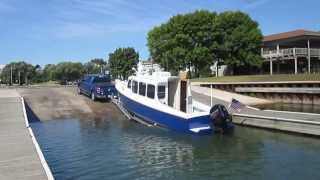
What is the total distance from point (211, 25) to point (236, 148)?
171 feet

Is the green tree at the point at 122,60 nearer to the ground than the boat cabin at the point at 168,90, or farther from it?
farther from it

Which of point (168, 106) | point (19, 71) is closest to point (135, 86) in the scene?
point (168, 106)

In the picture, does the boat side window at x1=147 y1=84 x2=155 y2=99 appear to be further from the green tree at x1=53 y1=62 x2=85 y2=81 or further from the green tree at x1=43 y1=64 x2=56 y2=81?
the green tree at x1=43 y1=64 x2=56 y2=81

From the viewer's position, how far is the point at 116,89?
3359cm

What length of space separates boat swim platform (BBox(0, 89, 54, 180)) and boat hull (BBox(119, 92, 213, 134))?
6.28m

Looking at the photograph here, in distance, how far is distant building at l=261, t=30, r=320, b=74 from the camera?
64875mm

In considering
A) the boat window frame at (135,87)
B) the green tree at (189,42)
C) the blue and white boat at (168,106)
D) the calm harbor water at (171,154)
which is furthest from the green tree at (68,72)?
the calm harbor water at (171,154)

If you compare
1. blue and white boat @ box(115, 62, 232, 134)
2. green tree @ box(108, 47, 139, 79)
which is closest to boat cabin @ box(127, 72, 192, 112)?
blue and white boat @ box(115, 62, 232, 134)

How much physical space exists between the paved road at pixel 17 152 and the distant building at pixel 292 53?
46.3 m

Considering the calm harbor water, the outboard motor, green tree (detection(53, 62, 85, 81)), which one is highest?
green tree (detection(53, 62, 85, 81))

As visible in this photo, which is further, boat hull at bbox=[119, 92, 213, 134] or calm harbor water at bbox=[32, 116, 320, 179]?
boat hull at bbox=[119, 92, 213, 134]

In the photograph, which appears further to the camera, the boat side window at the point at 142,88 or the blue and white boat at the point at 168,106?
the boat side window at the point at 142,88

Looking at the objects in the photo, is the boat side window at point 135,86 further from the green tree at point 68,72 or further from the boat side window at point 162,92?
the green tree at point 68,72

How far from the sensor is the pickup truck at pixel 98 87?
3475 cm
